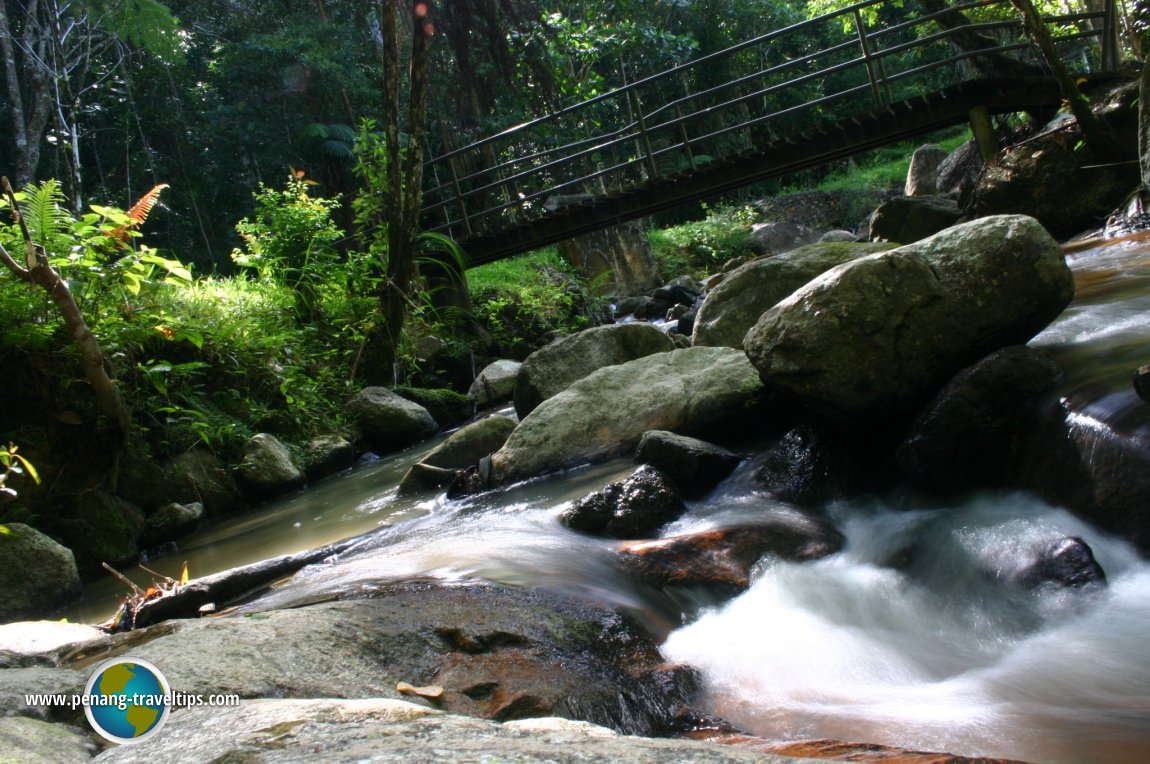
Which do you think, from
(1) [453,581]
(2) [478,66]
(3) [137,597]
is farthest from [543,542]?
(2) [478,66]

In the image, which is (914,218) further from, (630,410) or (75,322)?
(75,322)

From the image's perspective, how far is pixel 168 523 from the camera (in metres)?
5.89

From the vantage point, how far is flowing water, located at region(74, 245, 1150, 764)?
2072 mm

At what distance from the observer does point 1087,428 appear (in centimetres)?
313

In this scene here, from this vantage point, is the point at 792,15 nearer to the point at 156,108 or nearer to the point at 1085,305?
the point at 156,108


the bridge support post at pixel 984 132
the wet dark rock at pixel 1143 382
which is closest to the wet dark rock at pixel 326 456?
the wet dark rock at pixel 1143 382

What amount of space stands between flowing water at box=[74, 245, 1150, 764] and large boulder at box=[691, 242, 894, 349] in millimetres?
2269

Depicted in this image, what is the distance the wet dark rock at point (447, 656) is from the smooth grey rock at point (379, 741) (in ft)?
1.61

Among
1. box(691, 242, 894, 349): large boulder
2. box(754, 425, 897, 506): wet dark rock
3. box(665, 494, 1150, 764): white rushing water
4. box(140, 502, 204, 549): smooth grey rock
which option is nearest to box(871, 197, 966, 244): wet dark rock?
box(691, 242, 894, 349): large boulder

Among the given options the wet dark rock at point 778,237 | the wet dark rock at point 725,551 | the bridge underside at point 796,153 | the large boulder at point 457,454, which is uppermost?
the bridge underside at point 796,153

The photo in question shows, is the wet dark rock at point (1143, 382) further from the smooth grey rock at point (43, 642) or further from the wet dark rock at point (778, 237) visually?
the wet dark rock at point (778, 237)

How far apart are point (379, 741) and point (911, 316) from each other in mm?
3253

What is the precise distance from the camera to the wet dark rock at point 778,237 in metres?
18.8

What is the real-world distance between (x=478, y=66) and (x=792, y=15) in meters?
15.9
